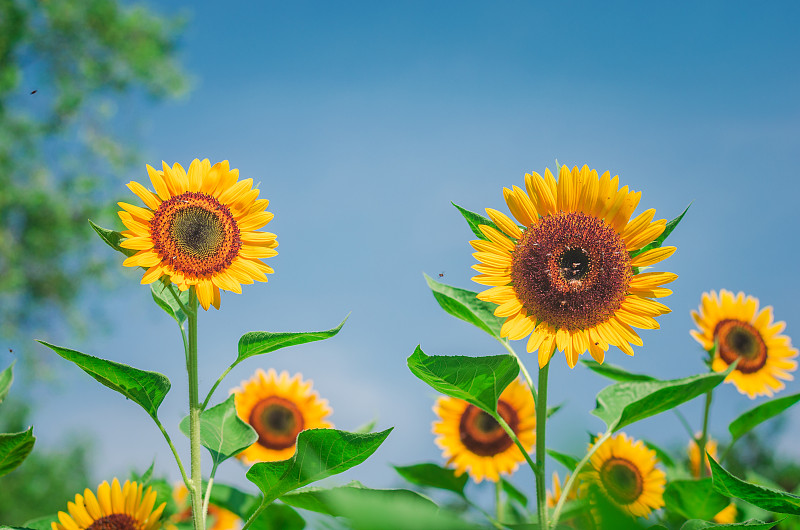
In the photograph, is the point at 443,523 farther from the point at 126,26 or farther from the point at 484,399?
the point at 126,26

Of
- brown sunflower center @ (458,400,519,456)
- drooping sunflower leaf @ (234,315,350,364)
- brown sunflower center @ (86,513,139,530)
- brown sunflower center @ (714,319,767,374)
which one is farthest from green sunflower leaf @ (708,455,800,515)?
brown sunflower center @ (714,319,767,374)

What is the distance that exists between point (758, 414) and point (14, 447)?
1651 millimetres

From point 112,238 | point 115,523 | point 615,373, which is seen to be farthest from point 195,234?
point 615,373

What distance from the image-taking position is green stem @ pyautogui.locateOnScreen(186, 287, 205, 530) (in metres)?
1.17

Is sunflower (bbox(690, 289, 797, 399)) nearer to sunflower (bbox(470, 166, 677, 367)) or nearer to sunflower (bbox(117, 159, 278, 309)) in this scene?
sunflower (bbox(470, 166, 677, 367))

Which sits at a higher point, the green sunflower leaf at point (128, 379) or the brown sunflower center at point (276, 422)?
the brown sunflower center at point (276, 422)

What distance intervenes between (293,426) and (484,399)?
125 cm

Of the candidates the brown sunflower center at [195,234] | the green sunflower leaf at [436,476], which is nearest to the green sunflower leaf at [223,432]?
the brown sunflower center at [195,234]

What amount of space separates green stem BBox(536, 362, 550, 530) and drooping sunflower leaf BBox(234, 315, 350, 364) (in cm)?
41

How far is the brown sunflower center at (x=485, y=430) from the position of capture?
7.43 feet

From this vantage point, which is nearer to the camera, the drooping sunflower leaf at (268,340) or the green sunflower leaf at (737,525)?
the green sunflower leaf at (737,525)

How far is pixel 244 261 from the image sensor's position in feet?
4.74

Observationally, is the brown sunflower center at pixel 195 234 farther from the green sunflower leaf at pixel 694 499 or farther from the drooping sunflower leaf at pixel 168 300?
the green sunflower leaf at pixel 694 499

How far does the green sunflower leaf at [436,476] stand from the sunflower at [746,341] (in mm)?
1104
